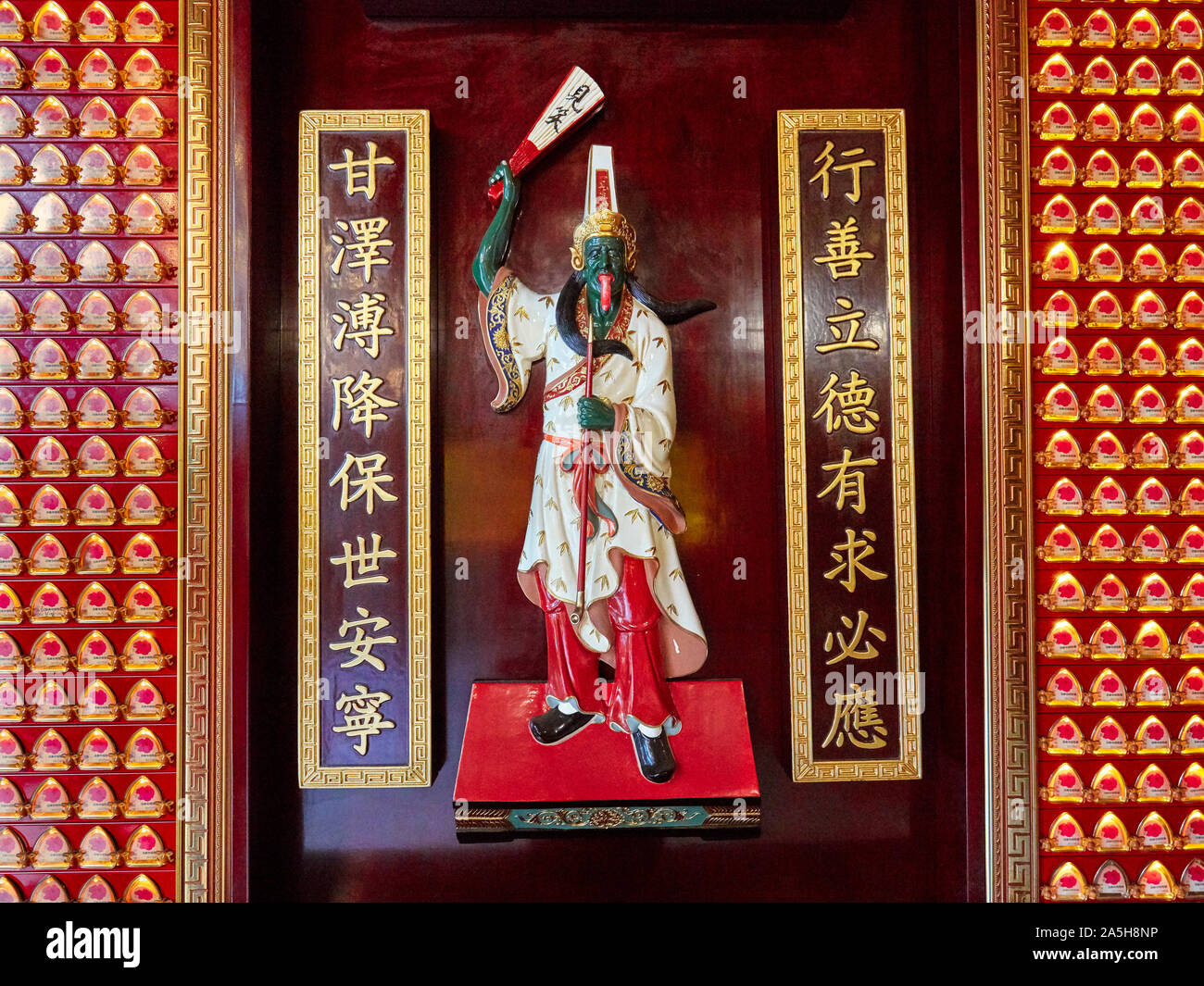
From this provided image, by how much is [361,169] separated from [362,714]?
2.22 m

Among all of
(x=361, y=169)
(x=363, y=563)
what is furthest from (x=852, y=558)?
(x=361, y=169)

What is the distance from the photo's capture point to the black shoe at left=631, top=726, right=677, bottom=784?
2.96 metres

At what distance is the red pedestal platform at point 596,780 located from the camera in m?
2.93

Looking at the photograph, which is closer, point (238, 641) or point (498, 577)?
point (238, 641)

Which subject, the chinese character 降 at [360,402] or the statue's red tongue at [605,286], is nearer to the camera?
the statue's red tongue at [605,286]

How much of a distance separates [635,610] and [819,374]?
48.8 inches

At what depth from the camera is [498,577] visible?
10.6ft

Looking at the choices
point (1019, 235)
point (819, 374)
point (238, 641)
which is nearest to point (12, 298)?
point (238, 641)

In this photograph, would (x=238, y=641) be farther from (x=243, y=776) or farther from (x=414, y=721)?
(x=414, y=721)

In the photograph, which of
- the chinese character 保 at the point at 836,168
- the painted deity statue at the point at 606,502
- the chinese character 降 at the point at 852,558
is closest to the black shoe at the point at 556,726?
the painted deity statue at the point at 606,502

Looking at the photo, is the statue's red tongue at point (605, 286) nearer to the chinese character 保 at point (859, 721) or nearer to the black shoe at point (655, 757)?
→ the black shoe at point (655, 757)

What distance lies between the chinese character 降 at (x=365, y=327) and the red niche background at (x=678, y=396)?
25 cm

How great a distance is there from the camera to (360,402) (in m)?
3.11

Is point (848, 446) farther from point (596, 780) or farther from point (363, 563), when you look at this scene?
point (363, 563)
